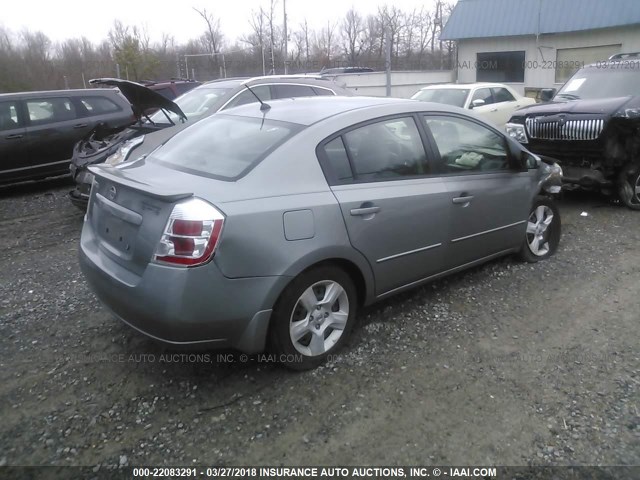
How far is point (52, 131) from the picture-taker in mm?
8273

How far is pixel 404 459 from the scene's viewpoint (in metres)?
2.48

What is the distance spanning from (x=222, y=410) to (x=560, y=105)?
20.7ft

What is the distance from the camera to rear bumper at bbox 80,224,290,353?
261 cm

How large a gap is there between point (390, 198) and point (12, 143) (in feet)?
23.1

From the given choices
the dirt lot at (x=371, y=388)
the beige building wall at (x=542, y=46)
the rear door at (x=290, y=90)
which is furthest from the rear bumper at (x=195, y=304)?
the beige building wall at (x=542, y=46)

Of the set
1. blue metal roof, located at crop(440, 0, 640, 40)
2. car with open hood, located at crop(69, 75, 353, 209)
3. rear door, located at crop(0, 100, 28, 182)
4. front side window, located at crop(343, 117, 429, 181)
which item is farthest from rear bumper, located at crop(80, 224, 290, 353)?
blue metal roof, located at crop(440, 0, 640, 40)

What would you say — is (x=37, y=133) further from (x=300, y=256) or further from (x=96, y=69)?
(x=96, y=69)

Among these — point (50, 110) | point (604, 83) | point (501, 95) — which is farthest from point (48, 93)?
point (501, 95)

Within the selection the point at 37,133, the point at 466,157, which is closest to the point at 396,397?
the point at 466,157

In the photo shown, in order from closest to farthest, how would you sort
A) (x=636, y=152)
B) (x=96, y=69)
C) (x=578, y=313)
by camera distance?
1. (x=578, y=313)
2. (x=636, y=152)
3. (x=96, y=69)

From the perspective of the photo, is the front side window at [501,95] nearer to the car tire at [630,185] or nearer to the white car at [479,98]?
the white car at [479,98]

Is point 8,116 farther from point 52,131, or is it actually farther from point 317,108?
point 317,108

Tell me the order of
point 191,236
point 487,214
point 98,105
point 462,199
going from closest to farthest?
point 191,236 < point 462,199 < point 487,214 < point 98,105

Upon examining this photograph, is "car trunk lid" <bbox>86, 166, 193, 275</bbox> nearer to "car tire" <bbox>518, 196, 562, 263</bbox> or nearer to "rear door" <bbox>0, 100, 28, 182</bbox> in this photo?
"car tire" <bbox>518, 196, 562, 263</bbox>
